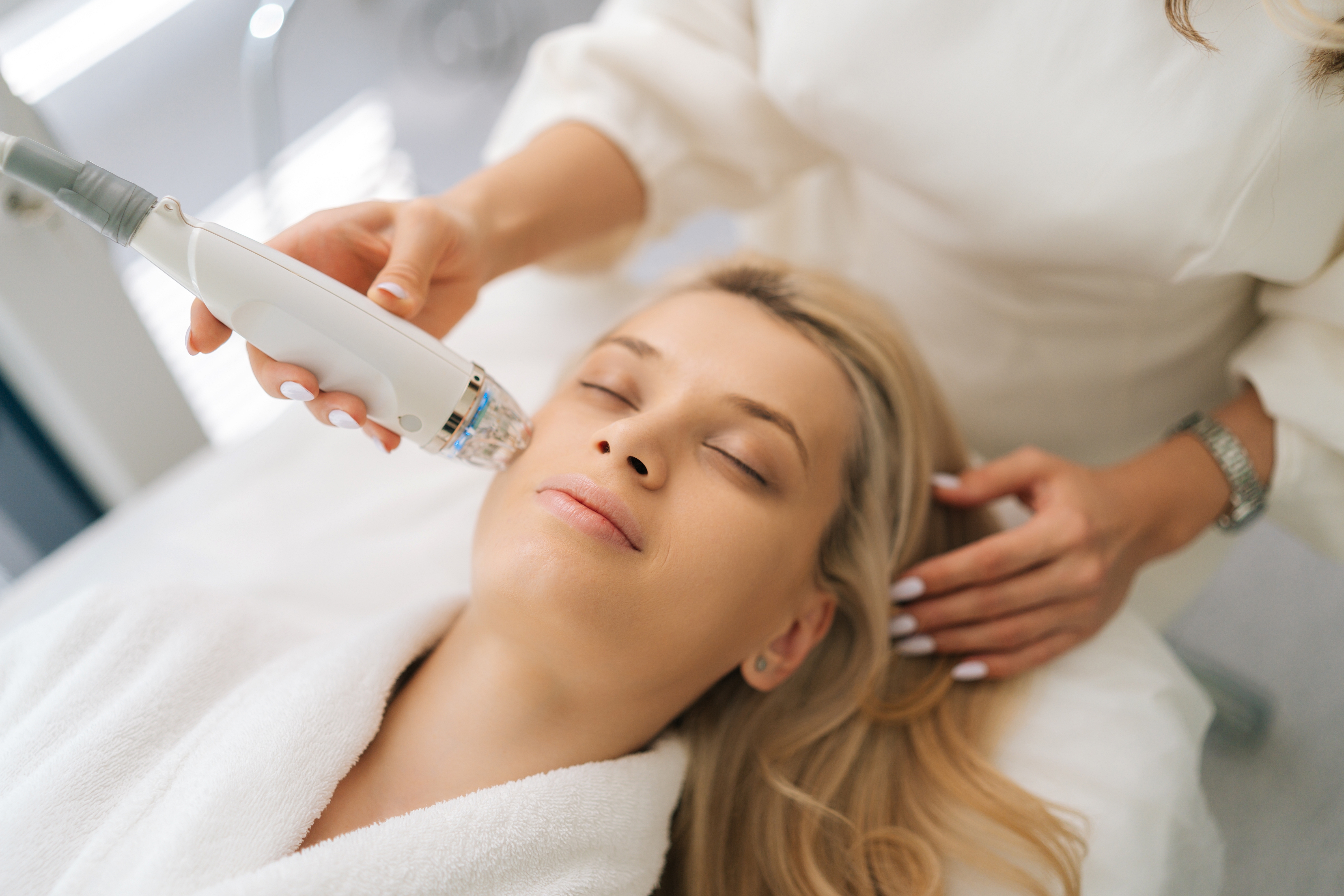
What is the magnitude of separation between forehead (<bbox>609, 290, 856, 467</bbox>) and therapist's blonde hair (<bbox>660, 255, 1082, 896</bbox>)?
4cm

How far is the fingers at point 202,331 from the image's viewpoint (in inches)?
28.7

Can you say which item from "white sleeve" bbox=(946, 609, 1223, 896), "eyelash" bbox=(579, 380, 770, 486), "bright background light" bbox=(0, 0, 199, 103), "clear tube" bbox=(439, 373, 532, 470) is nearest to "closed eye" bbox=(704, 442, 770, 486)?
"eyelash" bbox=(579, 380, 770, 486)

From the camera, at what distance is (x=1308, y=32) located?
0.75m

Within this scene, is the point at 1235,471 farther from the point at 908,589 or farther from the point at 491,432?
the point at 491,432

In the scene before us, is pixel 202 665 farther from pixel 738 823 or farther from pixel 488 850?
pixel 738 823

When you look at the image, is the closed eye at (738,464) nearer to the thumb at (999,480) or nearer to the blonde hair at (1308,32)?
the thumb at (999,480)

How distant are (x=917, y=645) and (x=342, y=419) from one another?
818 mm

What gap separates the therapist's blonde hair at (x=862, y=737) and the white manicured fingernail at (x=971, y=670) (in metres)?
0.02

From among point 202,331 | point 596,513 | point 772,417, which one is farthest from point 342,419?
point 772,417

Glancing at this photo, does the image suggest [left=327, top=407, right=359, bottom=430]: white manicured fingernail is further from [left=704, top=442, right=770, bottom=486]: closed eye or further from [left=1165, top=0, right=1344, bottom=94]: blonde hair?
[left=1165, top=0, right=1344, bottom=94]: blonde hair

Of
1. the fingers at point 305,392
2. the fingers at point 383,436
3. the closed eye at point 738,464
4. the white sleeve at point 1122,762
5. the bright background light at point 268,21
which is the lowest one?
the white sleeve at point 1122,762

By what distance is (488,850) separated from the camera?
831 mm

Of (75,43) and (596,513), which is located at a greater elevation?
(75,43)

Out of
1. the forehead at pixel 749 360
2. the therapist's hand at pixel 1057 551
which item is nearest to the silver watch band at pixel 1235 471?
the therapist's hand at pixel 1057 551
